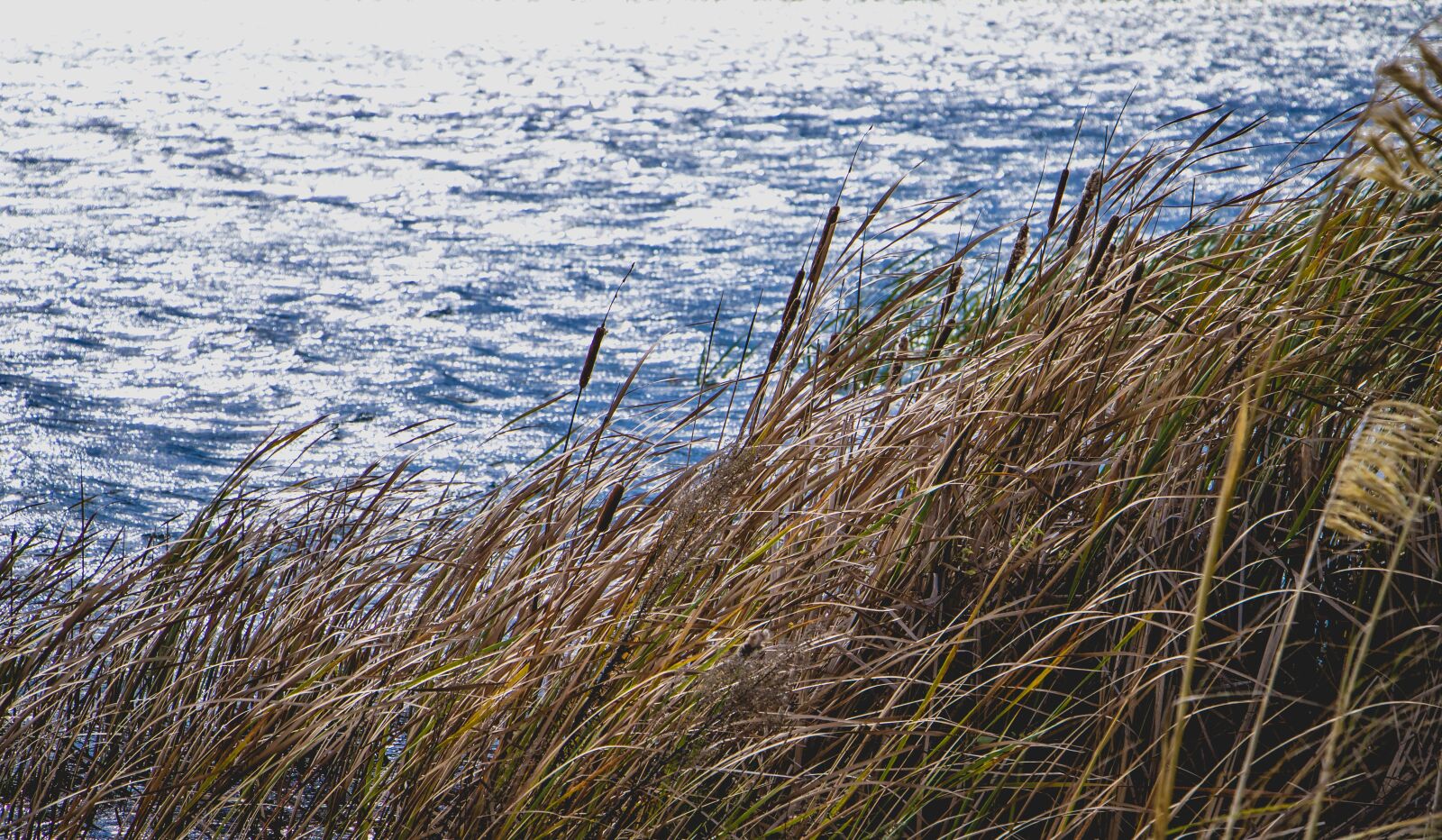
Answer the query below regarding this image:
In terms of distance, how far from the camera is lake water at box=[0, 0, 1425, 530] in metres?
5.75

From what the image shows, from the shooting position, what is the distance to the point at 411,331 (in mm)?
6926

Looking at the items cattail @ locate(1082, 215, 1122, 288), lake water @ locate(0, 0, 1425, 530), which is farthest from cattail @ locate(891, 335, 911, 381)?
lake water @ locate(0, 0, 1425, 530)

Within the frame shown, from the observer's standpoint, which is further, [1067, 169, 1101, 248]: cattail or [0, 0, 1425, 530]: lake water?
[0, 0, 1425, 530]: lake water

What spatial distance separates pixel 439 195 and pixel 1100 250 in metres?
8.60

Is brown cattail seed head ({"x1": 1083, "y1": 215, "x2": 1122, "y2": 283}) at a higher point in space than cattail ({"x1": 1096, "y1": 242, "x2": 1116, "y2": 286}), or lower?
higher

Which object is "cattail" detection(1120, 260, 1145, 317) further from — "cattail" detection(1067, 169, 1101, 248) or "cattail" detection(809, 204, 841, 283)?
"cattail" detection(809, 204, 841, 283)

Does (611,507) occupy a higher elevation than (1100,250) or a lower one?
lower

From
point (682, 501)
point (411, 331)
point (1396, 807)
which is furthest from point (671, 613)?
point (411, 331)

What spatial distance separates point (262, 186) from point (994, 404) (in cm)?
947

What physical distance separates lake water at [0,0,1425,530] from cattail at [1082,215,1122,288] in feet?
4.57

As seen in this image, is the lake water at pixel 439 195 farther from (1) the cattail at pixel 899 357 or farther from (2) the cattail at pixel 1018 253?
(2) the cattail at pixel 1018 253

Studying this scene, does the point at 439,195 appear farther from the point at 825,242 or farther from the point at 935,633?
the point at 935,633

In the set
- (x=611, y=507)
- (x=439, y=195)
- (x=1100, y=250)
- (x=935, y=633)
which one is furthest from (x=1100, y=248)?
(x=439, y=195)

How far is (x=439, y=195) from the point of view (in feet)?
33.3
